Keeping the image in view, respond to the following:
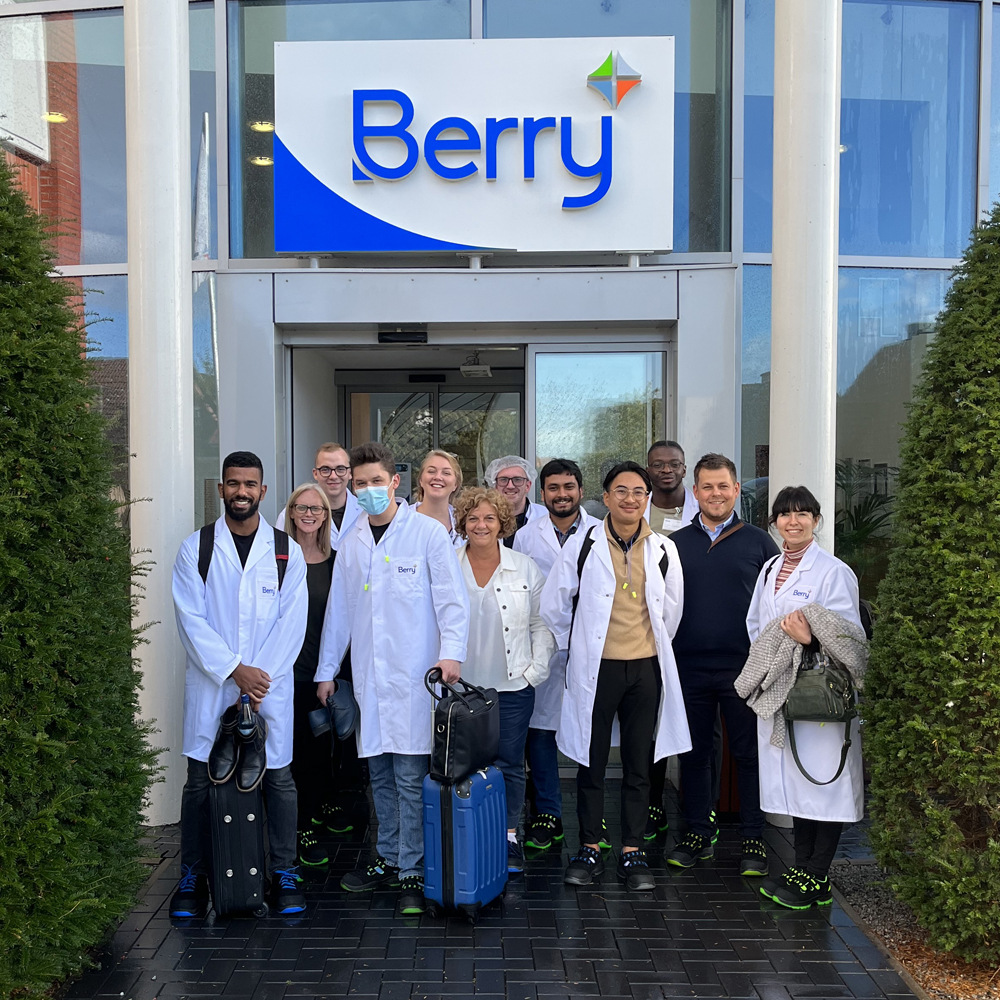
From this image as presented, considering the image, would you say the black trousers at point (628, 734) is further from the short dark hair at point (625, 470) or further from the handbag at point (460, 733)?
the short dark hair at point (625, 470)

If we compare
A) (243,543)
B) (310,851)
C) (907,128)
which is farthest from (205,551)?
(907,128)

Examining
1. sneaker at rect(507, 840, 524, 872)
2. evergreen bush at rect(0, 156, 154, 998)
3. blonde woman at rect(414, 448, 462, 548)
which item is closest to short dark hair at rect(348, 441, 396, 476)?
blonde woman at rect(414, 448, 462, 548)

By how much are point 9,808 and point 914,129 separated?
7631 mm

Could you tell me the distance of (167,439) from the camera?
579cm

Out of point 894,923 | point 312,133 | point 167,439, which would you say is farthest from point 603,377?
point 894,923

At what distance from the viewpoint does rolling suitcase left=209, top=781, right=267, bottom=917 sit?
167 inches

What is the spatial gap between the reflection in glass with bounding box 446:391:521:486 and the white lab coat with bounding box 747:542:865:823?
17.3ft

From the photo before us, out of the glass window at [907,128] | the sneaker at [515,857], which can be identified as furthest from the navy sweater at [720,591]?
the glass window at [907,128]

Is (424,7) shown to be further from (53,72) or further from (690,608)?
(690,608)

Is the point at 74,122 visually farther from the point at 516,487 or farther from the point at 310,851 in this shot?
the point at 310,851

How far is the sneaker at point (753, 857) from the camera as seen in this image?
4.81m

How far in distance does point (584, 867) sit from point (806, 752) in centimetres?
120

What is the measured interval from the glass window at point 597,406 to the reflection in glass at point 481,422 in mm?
2272

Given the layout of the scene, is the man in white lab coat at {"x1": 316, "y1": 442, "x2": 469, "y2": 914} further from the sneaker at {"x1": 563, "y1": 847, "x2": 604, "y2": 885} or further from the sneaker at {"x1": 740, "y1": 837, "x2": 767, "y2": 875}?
the sneaker at {"x1": 740, "y1": 837, "x2": 767, "y2": 875}
